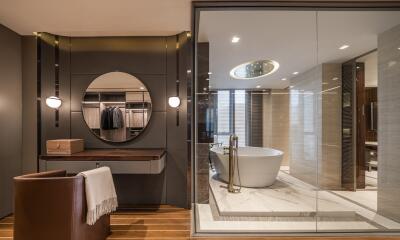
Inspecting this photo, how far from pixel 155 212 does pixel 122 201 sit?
1.91 feet

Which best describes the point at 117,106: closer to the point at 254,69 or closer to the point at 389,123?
the point at 254,69

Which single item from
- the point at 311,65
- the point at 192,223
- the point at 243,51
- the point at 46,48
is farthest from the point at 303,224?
the point at 46,48

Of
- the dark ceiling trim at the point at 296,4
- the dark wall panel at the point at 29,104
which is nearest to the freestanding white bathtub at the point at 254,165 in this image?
the dark ceiling trim at the point at 296,4

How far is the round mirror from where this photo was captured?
3.25m

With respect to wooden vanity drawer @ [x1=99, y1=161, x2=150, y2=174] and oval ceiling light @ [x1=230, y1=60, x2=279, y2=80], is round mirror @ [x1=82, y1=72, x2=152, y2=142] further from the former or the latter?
oval ceiling light @ [x1=230, y1=60, x2=279, y2=80]

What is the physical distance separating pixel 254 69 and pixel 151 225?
2.35m

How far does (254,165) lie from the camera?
341 cm

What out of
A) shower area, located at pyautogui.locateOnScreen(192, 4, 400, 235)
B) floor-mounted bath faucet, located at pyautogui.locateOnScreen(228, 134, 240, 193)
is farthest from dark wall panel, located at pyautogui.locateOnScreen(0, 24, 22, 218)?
floor-mounted bath faucet, located at pyautogui.locateOnScreen(228, 134, 240, 193)

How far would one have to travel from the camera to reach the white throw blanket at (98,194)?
6.31ft

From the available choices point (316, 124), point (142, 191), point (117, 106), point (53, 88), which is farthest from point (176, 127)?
point (316, 124)

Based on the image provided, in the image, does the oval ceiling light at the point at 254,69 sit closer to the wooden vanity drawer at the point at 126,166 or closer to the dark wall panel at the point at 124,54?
the dark wall panel at the point at 124,54

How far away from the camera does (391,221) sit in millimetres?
2619

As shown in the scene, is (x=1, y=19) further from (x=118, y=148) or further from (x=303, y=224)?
(x=303, y=224)

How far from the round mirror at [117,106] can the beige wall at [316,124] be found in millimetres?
2078
